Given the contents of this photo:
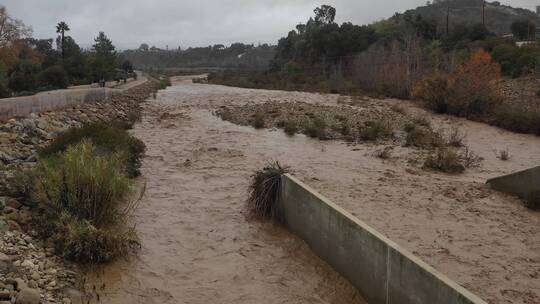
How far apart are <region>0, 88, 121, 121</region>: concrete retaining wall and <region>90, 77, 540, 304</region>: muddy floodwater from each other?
4.09 meters

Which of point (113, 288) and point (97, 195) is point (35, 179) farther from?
point (113, 288)

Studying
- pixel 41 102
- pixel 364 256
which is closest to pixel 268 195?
pixel 364 256

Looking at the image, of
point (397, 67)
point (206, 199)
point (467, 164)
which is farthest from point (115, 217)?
point (397, 67)

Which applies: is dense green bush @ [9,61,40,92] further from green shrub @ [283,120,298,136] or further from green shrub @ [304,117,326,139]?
green shrub @ [304,117,326,139]

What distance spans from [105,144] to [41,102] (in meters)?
5.75

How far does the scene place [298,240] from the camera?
8.67m

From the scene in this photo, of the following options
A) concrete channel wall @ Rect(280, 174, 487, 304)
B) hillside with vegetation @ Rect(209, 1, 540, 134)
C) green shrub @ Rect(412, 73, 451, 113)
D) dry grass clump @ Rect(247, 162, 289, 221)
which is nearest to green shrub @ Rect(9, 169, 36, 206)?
dry grass clump @ Rect(247, 162, 289, 221)

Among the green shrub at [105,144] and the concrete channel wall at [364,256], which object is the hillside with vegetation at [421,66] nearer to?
the concrete channel wall at [364,256]

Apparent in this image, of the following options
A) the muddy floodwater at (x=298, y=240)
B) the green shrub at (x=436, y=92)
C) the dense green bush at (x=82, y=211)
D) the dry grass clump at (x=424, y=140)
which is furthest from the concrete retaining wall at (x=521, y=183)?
the green shrub at (x=436, y=92)

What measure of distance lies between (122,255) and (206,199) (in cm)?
377

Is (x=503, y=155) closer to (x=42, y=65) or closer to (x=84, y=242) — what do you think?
(x=84, y=242)

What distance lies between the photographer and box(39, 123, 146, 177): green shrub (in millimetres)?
11516

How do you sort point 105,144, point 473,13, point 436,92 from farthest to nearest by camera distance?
point 473,13 < point 436,92 < point 105,144

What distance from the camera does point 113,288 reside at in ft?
22.1
